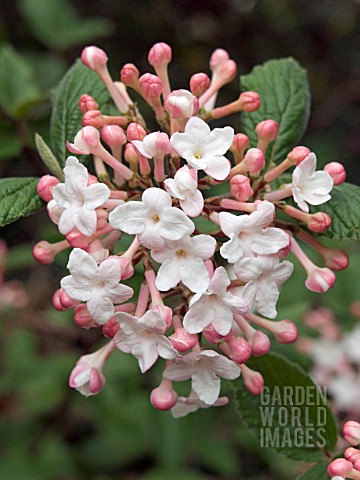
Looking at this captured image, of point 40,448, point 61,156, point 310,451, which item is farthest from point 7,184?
point 40,448

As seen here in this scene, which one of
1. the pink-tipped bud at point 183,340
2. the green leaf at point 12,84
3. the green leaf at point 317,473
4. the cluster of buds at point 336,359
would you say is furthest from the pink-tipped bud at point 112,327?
the cluster of buds at point 336,359

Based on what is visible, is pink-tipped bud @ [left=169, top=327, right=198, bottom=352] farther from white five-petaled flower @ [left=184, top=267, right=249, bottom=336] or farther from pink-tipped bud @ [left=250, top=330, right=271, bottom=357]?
pink-tipped bud @ [left=250, top=330, right=271, bottom=357]

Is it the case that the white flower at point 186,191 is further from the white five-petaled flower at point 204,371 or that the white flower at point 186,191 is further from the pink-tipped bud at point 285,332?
the pink-tipped bud at point 285,332

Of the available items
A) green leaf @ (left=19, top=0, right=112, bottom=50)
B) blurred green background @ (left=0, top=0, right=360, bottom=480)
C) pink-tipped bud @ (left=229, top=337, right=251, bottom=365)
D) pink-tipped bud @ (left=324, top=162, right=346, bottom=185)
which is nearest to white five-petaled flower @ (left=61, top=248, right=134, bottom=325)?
pink-tipped bud @ (left=229, top=337, right=251, bottom=365)

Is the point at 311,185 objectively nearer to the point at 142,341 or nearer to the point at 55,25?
the point at 142,341

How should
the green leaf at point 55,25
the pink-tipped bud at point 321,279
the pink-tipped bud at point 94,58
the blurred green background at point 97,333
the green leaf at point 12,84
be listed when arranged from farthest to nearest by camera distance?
the green leaf at point 55,25 < the blurred green background at point 97,333 < the green leaf at point 12,84 < the pink-tipped bud at point 94,58 < the pink-tipped bud at point 321,279

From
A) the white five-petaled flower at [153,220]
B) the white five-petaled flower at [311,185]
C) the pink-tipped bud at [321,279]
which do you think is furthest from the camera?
the pink-tipped bud at [321,279]
